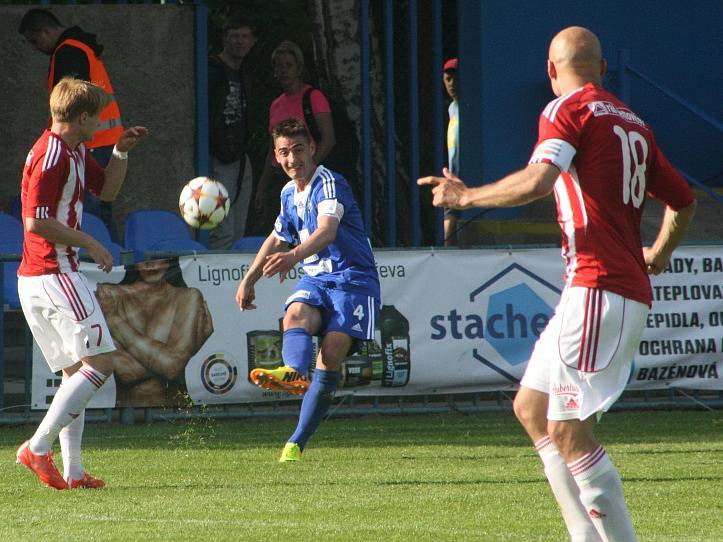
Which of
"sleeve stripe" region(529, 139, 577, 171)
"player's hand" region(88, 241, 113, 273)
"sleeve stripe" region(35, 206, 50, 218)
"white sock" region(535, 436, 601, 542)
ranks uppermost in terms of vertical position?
"sleeve stripe" region(529, 139, 577, 171)

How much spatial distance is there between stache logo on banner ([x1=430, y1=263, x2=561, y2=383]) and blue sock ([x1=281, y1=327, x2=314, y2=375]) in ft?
9.31

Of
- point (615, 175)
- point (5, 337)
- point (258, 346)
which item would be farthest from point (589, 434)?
point (5, 337)

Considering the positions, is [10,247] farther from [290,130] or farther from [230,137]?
[290,130]

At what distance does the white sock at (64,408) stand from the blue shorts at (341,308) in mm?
1392

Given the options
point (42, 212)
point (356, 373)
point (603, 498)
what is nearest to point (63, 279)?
point (42, 212)

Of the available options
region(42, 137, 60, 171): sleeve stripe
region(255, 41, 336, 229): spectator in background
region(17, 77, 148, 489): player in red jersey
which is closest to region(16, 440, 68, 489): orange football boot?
region(17, 77, 148, 489): player in red jersey

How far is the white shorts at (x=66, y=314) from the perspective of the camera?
7.59 metres

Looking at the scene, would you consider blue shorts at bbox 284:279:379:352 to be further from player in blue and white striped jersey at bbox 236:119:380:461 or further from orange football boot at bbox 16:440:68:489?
orange football boot at bbox 16:440:68:489

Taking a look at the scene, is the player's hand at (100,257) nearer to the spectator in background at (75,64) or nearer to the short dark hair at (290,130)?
the short dark hair at (290,130)

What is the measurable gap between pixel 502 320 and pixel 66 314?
4.40 m

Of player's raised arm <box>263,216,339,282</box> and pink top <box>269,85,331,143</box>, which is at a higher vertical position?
pink top <box>269,85,331,143</box>

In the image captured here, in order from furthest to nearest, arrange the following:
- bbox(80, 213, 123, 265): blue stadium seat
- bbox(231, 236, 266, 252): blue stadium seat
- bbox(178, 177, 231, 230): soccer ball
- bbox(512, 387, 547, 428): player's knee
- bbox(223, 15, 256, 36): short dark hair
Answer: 1. bbox(223, 15, 256, 36): short dark hair
2. bbox(231, 236, 266, 252): blue stadium seat
3. bbox(80, 213, 123, 265): blue stadium seat
4. bbox(178, 177, 231, 230): soccer ball
5. bbox(512, 387, 547, 428): player's knee

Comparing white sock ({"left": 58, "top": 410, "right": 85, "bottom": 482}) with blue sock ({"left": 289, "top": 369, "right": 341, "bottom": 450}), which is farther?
blue sock ({"left": 289, "top": 369, "right": 341, "bottom": 450})

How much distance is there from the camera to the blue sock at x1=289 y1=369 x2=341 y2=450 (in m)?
8.36
